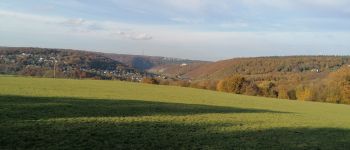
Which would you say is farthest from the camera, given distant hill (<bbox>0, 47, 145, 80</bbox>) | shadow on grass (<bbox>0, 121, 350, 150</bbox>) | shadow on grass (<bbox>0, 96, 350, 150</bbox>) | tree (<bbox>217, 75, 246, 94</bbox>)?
distant hill (<bbox>0, 47, 145, 80</bbox>)

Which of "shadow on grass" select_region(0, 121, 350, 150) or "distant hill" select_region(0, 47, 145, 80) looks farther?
"distant hill" select_region(0, 47, 145, 80)

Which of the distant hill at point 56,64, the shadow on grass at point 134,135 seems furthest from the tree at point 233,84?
the shadow on grass at point 134,135

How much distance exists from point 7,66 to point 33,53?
29686 millimetres

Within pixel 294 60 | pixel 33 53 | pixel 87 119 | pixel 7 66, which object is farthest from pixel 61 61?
pixel 87 119

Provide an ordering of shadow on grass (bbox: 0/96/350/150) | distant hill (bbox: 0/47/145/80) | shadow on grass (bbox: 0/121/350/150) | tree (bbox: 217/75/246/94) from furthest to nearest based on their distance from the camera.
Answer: distant hill (bbox: 0/47/145/80) < tree (bbox: 217/75/246/94) < shadow on grass (bbox: 0/96/350/150) < shadow on grass (bbox: 0/121/350/150)

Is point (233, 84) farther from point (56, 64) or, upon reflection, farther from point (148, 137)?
point (148, 137)

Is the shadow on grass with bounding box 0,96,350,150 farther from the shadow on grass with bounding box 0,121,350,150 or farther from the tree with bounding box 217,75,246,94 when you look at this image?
the tree with bounding box 217,75,246,94

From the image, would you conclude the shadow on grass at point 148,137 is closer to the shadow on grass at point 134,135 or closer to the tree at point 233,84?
the shadow on grass at point 134,135

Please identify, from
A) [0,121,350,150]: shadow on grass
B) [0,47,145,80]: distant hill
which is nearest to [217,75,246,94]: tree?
[0,47,145,80]: distant hill

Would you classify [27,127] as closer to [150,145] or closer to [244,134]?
[150,145]

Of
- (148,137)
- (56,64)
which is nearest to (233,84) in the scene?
(56,64)

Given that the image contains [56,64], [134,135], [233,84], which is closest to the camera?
[134,135]

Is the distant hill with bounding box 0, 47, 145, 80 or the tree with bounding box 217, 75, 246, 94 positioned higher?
the distant hill with bounding box 0, 47, 145, 80

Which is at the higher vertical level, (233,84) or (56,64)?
(56,64)
